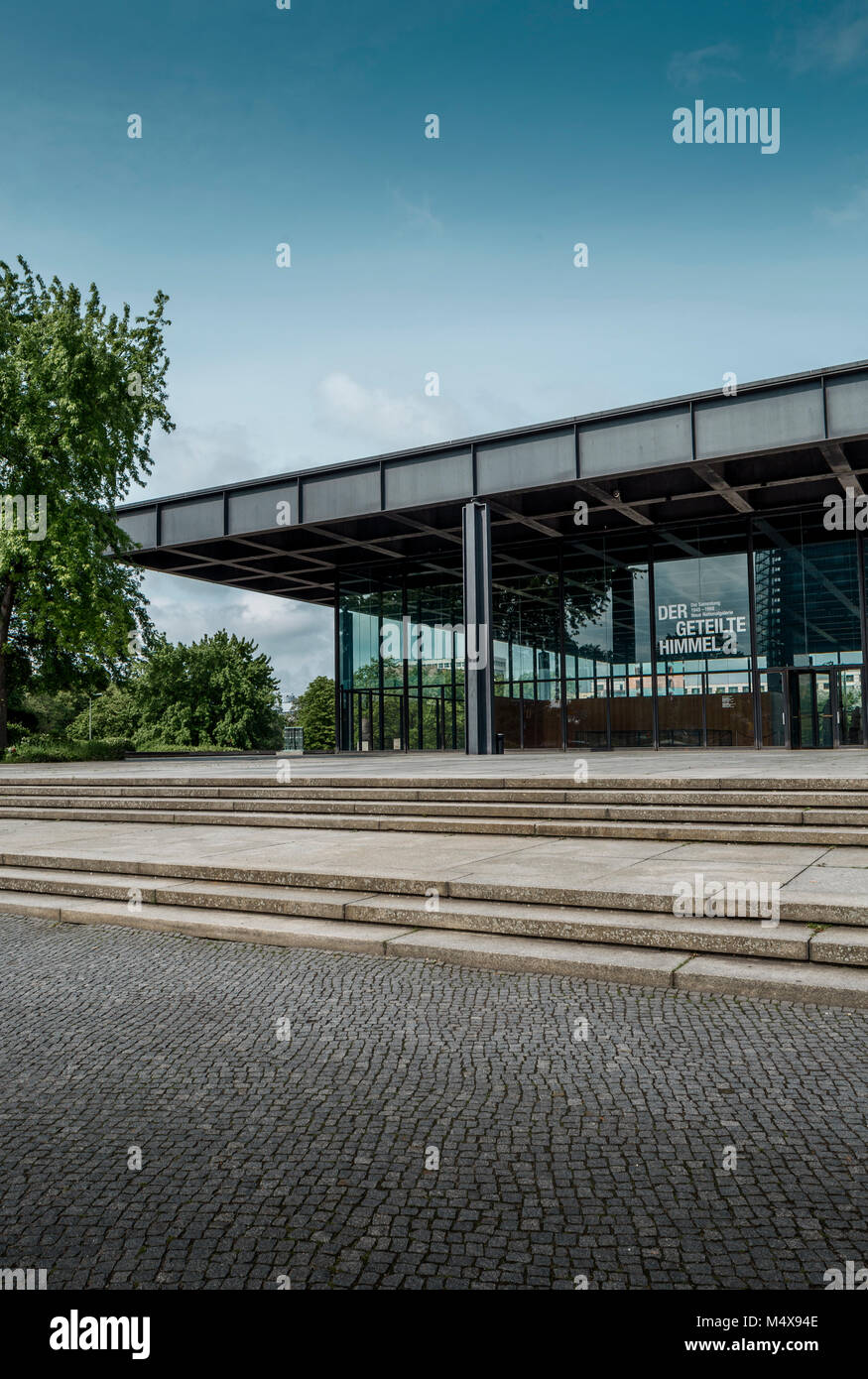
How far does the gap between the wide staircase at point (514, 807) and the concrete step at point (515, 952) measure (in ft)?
11.0

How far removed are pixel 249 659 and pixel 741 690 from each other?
28.3 m

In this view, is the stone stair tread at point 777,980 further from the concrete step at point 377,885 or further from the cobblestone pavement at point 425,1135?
the concrete step at point 377,885

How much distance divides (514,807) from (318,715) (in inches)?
2507

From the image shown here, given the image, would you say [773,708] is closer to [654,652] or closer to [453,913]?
[654,652]

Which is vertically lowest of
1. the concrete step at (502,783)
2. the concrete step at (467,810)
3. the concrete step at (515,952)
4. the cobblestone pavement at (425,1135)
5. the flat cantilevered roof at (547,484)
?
the cobblestone pavement at (425,1135)

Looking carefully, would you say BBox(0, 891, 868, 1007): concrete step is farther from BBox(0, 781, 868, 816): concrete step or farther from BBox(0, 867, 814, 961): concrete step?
BBox(0, 781, 868, 816): concrete step

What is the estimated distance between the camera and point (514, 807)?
33.8 ft

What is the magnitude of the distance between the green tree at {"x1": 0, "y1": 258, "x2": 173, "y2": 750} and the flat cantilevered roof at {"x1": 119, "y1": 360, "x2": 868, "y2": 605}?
1918 mm

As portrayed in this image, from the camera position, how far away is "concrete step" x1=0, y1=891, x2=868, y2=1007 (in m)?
4.87

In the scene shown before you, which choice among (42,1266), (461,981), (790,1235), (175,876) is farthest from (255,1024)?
(175,876)

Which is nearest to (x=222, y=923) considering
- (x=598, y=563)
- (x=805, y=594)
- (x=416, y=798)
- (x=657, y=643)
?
(x=416, y=798)

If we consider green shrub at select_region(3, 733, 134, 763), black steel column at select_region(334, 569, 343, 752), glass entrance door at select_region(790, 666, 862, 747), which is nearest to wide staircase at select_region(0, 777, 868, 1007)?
green shrub at select_region(3, 733, 134, 763)

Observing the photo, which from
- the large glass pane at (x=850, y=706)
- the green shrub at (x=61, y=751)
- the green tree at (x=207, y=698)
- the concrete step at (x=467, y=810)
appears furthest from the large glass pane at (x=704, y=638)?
the green tree at (x=207, y=698)

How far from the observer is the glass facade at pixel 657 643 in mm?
24781
